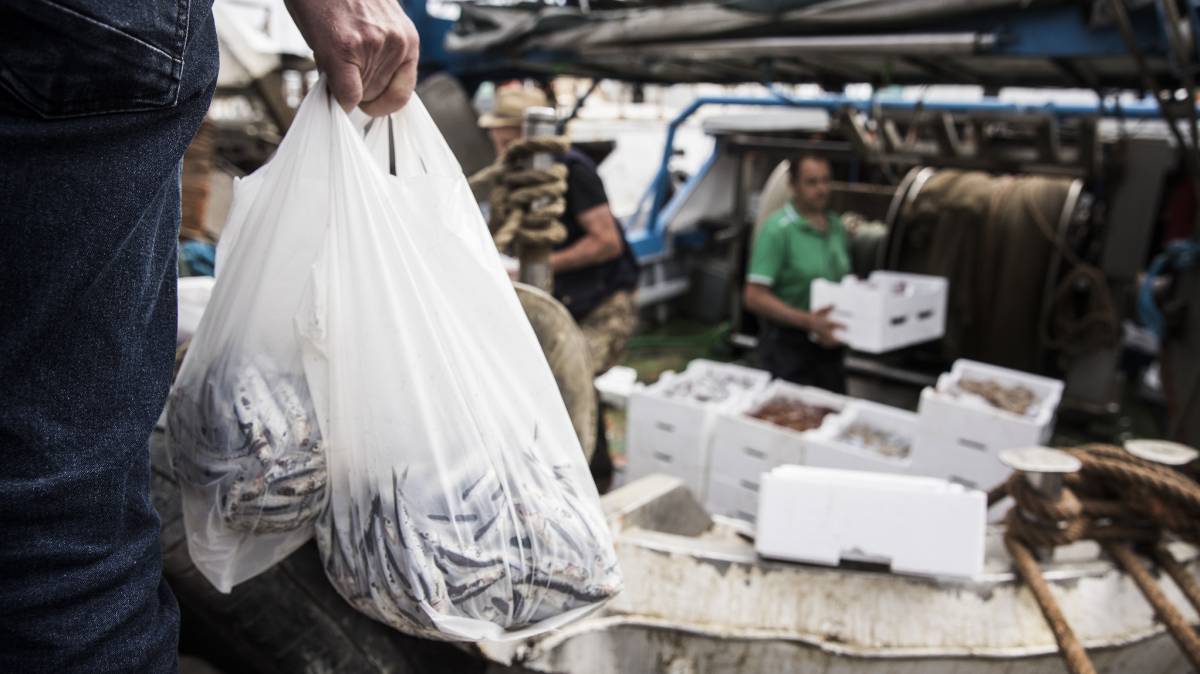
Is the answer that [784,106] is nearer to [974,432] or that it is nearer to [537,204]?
[974,432]

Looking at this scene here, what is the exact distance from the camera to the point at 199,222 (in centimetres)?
349

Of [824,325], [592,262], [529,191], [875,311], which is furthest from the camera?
[824,325]

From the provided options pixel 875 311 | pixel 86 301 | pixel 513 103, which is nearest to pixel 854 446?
pixel 875 311

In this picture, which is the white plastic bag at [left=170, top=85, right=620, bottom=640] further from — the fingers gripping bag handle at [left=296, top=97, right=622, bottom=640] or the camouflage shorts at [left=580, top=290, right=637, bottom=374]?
the camouflage shorts at [left=580, top=290, right=637, bottom=374]

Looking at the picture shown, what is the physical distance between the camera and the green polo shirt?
4.59 meters

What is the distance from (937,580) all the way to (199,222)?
304 centimetres

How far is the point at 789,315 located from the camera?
4480 millimetres

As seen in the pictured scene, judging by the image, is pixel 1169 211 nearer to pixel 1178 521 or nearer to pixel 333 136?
pixel 1178 521

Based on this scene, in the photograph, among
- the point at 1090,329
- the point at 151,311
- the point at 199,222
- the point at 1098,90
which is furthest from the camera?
the point at 1090,329

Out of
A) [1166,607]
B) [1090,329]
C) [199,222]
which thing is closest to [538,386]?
[1166,607]

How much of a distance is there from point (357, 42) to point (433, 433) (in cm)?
48

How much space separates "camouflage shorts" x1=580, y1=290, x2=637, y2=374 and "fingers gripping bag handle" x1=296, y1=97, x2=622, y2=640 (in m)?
2.85

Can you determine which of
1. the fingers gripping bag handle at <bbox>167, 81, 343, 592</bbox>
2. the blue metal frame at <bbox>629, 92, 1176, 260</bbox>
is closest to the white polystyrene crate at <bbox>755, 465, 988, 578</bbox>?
the fingers gripping bag handle at <bbox>167, 81, 343, 592</bbox>

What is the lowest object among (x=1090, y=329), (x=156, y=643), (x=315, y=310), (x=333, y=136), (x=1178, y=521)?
(x=1090, y=329)
